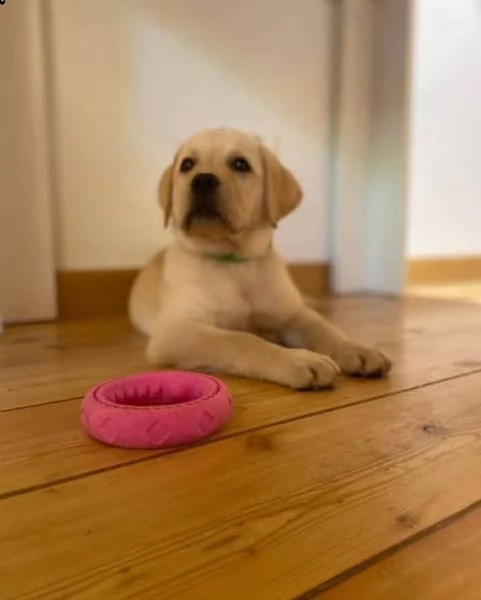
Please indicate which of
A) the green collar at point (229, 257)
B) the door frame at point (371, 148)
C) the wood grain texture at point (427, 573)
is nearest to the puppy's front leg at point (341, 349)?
the green collar at point (229, 257)

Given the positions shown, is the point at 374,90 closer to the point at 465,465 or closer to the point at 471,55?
the point at 471,55

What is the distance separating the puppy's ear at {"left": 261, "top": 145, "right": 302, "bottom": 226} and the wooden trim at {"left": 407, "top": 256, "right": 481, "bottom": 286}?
1.67 metres

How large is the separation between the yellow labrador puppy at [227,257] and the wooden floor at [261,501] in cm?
27

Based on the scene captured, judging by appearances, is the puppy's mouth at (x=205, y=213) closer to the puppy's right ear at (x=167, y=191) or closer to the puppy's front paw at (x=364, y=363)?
the puppy's right ear at (x=167, y=191)

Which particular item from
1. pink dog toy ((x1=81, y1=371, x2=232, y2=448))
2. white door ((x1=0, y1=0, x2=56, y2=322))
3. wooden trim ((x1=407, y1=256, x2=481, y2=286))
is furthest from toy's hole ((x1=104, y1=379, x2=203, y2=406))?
wooden trim ((x1=407, y1=256, x2=481, y2=286))

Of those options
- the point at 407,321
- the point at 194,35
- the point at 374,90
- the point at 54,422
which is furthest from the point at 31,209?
the point at 374,90

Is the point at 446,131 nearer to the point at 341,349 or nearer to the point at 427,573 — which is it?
the point at 341,349

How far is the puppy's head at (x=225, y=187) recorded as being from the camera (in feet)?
5.03

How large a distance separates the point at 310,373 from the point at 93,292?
47.2 inches

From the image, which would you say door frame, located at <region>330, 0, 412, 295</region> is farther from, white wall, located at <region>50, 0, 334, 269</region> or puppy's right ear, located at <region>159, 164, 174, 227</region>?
puppy's right ear, located at <region>159, 164, 174, 227</region>

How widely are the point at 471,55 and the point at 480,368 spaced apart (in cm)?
269

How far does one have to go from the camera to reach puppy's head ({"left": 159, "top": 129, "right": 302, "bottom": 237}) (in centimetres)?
153

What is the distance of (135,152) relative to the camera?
2213 millimetres

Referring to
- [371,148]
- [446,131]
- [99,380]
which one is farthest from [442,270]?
[99,380]
